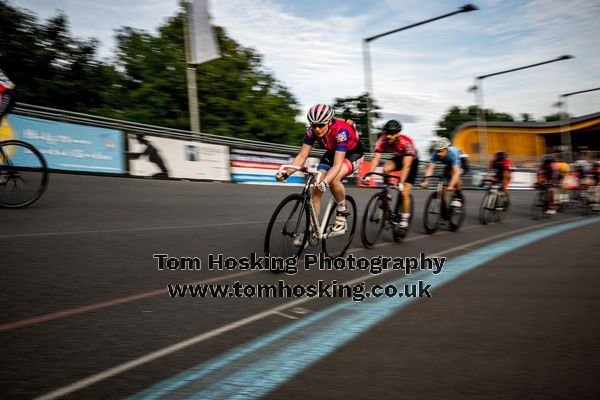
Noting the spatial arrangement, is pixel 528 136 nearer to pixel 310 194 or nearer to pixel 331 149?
pixel 331 149

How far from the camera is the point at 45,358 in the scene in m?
2.39

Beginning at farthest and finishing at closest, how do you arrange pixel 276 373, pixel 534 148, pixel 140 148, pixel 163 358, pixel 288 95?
pixel 534 148, pixel 288 95, pixel 140 148, pixel 163 358, pixel 276 373

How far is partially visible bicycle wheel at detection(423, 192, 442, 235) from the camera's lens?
879 centimetres

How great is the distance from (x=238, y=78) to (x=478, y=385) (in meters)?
36.6

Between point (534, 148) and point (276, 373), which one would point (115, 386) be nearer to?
point (276, 373)

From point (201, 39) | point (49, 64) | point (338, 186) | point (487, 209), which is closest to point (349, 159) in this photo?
point (338, 186)

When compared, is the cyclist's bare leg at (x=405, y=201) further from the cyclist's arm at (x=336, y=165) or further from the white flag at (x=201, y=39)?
the white flag at (x=201, y=39)

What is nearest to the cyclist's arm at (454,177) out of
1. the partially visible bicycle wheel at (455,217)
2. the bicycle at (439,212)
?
the bicycle at (439,212)

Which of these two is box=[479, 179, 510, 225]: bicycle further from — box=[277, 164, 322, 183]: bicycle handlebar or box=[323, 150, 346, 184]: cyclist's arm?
box=[277, 164, 322, 183]: bicycle handlebar

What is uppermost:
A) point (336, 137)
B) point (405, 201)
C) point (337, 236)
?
point (336, 137)

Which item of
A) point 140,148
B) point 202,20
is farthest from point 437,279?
point 202,20

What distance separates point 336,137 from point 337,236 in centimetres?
126

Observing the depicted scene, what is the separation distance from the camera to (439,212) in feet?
29.5

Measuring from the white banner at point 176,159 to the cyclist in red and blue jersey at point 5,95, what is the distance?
795cm
